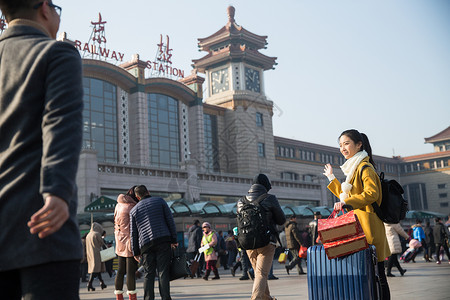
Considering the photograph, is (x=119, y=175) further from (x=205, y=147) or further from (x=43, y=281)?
(x=43, y=281)

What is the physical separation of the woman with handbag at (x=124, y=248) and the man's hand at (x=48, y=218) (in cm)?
595

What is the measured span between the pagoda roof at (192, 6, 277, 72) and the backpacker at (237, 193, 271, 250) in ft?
168

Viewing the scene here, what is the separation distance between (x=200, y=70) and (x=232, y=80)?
239 inches

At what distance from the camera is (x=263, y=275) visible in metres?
6.51

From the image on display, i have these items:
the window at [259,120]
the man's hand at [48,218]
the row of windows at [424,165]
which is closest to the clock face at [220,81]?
the window at [259,120]

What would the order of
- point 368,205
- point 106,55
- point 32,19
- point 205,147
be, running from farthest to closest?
point 205,147 < point 106,55 < point 368,205 < point 32,19

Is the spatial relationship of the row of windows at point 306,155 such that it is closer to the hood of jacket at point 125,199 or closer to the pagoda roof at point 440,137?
the pagoda roof at point 440,137

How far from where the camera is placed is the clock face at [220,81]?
57.0 meters

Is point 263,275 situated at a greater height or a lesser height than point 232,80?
lesser

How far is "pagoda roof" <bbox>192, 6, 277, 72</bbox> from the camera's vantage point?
57250 millimetres

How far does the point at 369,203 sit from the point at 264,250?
7.02ft

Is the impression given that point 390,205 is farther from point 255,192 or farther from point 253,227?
point 255,192

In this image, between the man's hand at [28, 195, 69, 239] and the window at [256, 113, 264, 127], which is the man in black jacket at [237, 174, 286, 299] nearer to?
the man's hand at [28, 195, 69, 239]

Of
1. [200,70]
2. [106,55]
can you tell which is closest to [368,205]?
[106,55]
